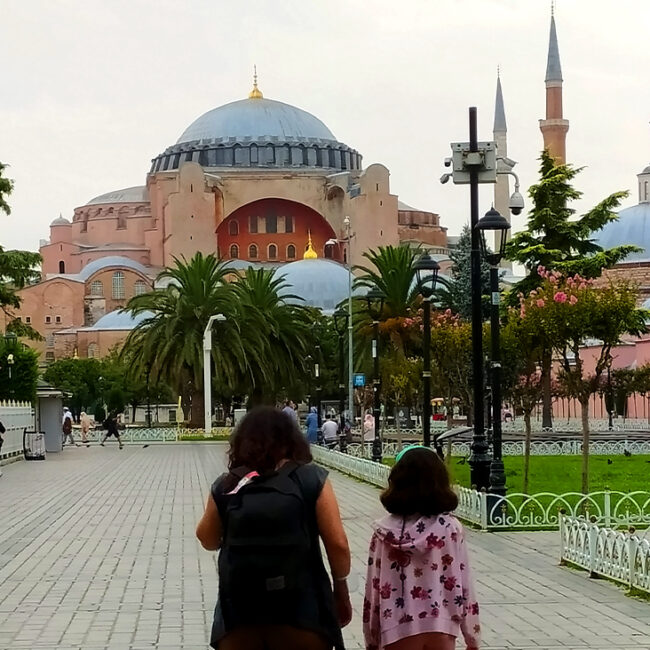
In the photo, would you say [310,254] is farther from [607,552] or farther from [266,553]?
[266,553]

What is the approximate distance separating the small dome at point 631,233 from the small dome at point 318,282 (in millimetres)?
16313

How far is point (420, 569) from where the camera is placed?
4.82 meters

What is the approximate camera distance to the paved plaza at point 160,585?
303 inches

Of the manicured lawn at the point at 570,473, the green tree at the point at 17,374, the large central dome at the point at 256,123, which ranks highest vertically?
the large central dome at the point at 256,123

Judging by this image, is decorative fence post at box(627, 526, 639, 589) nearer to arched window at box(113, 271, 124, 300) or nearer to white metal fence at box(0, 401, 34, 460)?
white metal fence at box(0, 401, 34, 460)

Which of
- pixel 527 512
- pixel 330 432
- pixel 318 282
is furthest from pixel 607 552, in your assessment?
pixel 318 282

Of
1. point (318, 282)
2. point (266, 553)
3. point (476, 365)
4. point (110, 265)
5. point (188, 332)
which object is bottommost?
point (266, 553)

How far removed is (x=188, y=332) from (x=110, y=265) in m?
50.3

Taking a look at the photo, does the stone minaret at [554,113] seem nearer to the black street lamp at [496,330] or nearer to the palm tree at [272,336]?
the palm tree at [272,336]

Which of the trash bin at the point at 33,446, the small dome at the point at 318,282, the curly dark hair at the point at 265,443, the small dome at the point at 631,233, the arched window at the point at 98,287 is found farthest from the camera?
the arched window at the point at 98,287

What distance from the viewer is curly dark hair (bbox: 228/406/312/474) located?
4457mm

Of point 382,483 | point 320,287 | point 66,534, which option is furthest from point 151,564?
point 320,287

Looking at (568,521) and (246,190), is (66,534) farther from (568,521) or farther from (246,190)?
(246,190)

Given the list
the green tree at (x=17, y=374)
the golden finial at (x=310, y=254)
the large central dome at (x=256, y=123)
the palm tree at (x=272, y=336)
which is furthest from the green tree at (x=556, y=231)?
the large central dome at (x=256, y=123)
